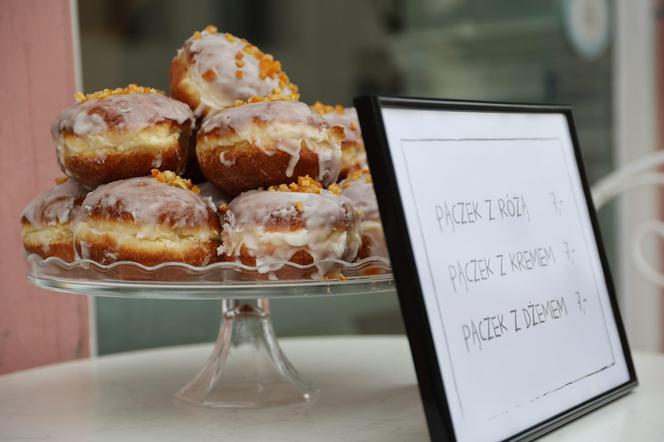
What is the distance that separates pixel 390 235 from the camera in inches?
25.1

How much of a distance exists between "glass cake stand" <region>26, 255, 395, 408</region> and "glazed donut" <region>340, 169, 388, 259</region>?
0.26ft

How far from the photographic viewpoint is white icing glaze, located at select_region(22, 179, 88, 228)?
0.90 m

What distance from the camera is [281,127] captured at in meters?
0.86

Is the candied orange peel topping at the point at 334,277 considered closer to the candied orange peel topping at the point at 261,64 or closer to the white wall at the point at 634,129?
the candied orange peel topping at the point at 261,64

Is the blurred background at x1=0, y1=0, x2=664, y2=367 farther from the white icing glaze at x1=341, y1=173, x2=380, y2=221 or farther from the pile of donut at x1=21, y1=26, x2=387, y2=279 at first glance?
the white icing glaze at x1=341, y1=173, x2=380, y2=221

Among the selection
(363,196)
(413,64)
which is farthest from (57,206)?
(413,64)

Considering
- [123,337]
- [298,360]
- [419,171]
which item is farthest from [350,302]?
[419,171]

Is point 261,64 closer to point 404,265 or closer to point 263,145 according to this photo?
point 263,145

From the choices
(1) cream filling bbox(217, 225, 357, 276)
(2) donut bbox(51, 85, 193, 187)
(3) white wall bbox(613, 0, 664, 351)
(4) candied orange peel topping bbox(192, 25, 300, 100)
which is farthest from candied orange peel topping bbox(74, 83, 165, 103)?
(3) white wall bbox(613, 0, 664, 351)

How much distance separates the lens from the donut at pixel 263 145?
2.80 feet

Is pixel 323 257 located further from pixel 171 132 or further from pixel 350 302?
pixel 350 302

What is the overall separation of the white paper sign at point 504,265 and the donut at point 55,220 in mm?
406

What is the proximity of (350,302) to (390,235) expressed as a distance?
4.12 feet

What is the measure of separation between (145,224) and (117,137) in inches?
4.1
